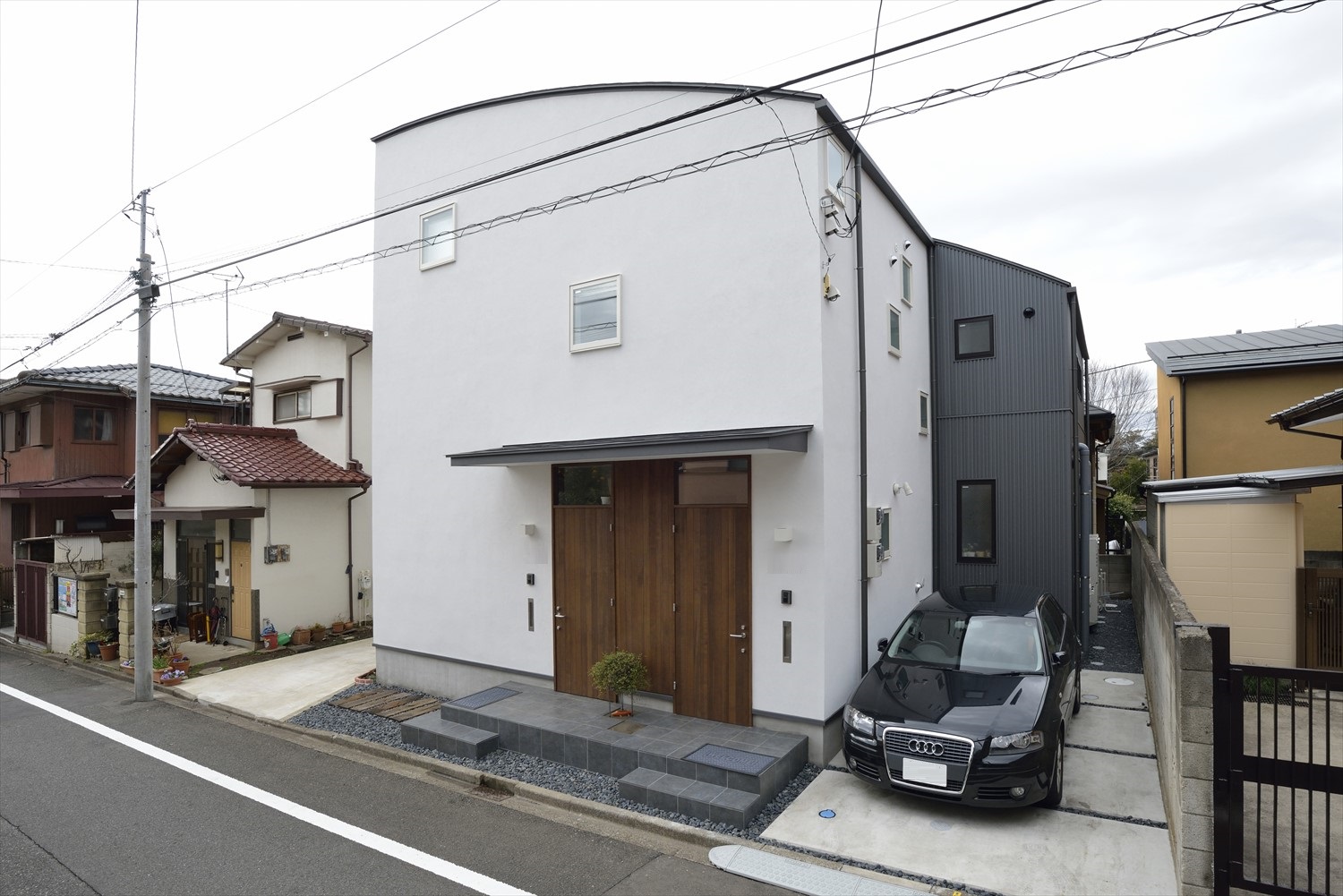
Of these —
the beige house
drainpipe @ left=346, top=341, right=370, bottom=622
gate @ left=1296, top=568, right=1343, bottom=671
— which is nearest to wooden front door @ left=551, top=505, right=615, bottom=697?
the beige house

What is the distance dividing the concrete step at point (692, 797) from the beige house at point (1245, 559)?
6644mm

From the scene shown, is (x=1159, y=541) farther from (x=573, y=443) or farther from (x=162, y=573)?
(x=162, y=573)

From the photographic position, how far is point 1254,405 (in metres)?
13.6

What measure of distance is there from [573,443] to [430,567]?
3066mm

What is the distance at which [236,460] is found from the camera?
12203 millimetres

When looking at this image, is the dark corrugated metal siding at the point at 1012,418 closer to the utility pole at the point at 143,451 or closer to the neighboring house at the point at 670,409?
the neighboring house at the point at 670,409

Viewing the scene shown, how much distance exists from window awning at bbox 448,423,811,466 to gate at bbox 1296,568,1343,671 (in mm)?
6599

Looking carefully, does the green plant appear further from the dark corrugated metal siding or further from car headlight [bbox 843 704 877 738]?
the dark corrugated metal siding

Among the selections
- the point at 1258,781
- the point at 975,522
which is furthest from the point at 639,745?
the point at 975,522

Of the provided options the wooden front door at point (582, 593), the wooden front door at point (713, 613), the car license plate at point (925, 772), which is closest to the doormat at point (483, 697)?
the wooden front door at point (582, 593)

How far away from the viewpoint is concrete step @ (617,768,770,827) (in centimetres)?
538

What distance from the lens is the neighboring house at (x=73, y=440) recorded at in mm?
16062

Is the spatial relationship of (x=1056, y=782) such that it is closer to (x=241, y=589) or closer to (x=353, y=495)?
(x=353, y=495)

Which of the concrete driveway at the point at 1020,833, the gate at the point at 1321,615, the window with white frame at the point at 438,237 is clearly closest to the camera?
the concrete driveway at the point at 1020,833
